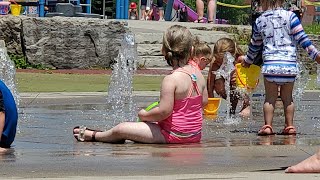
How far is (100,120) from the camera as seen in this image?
10.4m

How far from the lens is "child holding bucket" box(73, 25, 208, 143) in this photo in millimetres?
7961

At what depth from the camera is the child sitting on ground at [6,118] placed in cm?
773

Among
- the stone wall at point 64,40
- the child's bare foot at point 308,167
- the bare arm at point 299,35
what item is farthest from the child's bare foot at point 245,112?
the stone wall at point 64,40

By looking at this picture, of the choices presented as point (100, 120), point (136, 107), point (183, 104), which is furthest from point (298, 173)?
point (136, 107)

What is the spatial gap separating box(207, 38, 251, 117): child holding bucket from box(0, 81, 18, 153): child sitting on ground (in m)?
4.00

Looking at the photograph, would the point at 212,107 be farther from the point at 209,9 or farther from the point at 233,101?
the point at 209,9

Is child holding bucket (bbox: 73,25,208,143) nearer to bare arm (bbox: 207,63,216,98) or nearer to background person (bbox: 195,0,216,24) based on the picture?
bare arm (bbox: 207,63,216,98)

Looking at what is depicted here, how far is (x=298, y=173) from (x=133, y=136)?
229cm

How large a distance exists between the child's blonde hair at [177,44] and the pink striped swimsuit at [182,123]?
12 centimetres

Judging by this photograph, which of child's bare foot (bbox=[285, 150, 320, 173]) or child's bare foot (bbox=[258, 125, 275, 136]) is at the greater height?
child's bare foot (bbox=[285, 150, 320, 173])

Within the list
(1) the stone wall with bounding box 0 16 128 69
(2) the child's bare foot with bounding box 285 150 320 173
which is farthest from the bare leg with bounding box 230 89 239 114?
(1) the stone wall with bounding box 0 16 128 69

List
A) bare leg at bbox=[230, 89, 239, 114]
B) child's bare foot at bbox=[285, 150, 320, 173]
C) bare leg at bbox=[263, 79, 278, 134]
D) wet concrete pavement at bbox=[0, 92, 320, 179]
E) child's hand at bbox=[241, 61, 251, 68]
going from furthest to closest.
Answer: bare leg at bbox=[230, 89, 239, 114]
child's hand at bbox=[241, 61, 251, 68]
bare leg at bbox=[263, 79, 278, 134]
wet concrete pavement at bbox=[0, 92, 320, 179]
child's bare foot at bbox=[285, 150, 320, 173]

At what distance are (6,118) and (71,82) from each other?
26.0ft

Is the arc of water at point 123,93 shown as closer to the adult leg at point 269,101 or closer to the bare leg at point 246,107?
the bare leg at point 246,107
